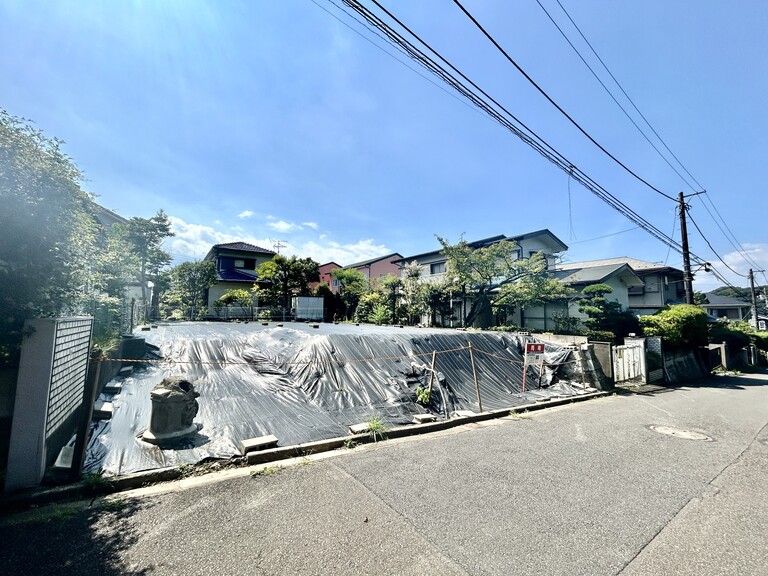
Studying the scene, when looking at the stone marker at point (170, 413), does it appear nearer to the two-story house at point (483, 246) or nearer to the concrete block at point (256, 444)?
the concrete block at point (256, 444)

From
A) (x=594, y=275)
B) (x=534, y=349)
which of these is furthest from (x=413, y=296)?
(x=534, y=349)

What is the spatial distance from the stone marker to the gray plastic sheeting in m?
0.13

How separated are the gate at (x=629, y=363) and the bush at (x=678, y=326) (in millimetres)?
2430

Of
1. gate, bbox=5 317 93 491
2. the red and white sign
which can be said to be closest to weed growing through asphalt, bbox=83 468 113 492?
gate, bbox=5 317 93 491

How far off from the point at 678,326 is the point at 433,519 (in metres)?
15.4

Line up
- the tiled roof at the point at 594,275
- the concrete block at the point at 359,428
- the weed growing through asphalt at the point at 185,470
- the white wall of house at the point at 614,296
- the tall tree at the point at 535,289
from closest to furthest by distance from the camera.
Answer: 1. the weed growing through asphalt at the point at 185,470
2. the concrete block at the point at 359,428
3. the tall tree at the point at 535,289
4. the white wall of house at the point at 614,296
5. the tiled roof at the point at 594,275

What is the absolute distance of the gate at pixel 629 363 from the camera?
35.0 feet

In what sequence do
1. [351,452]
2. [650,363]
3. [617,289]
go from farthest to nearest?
[617,289]
[650,363]
[351,452]

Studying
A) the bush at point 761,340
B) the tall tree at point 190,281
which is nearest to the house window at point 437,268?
the tall tree at point 190,281

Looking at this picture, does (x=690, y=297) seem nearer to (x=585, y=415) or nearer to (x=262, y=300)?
(x=585, y=415)

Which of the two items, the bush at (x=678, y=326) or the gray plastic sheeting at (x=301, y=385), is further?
the bush at (x=678, y=326)

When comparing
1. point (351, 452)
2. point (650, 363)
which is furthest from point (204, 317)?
point (650, 363)

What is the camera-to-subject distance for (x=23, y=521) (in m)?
2.66

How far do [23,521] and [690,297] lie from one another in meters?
22.2
